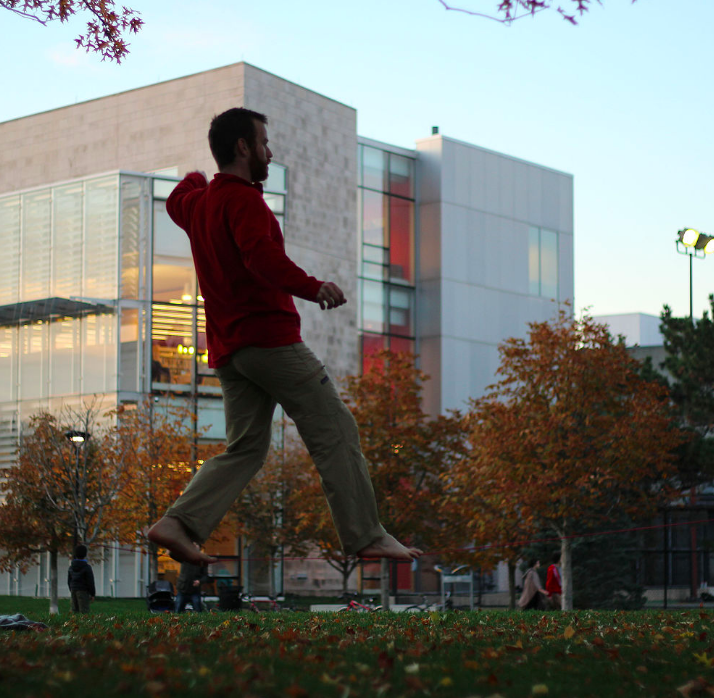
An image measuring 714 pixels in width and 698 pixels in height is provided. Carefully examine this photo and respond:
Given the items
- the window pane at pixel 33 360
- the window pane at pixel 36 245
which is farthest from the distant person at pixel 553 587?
the window pane at pixel 36 245

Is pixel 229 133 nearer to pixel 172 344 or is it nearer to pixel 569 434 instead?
pixel 569 434

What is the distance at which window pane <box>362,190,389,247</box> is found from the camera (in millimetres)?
50688

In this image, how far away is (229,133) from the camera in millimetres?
5633

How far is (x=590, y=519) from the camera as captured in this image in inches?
1013

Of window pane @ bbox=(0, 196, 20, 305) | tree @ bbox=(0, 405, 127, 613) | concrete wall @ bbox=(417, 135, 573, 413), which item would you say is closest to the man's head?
tree @ bbox=(0, 405, 127, 613)

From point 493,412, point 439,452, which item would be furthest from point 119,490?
point 493,412

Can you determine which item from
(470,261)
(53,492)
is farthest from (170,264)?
(470,261)

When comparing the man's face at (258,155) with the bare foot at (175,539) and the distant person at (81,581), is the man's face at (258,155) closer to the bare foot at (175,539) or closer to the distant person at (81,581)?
the bare foot at (175,539)

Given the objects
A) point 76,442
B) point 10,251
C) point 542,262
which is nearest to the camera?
point 76,442

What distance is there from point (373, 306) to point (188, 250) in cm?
1128

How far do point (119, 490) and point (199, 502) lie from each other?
79.8ft

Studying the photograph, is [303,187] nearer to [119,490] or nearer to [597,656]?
[119,490]

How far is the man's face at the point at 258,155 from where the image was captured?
5.64 m

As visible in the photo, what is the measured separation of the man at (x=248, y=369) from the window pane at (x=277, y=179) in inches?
1510
